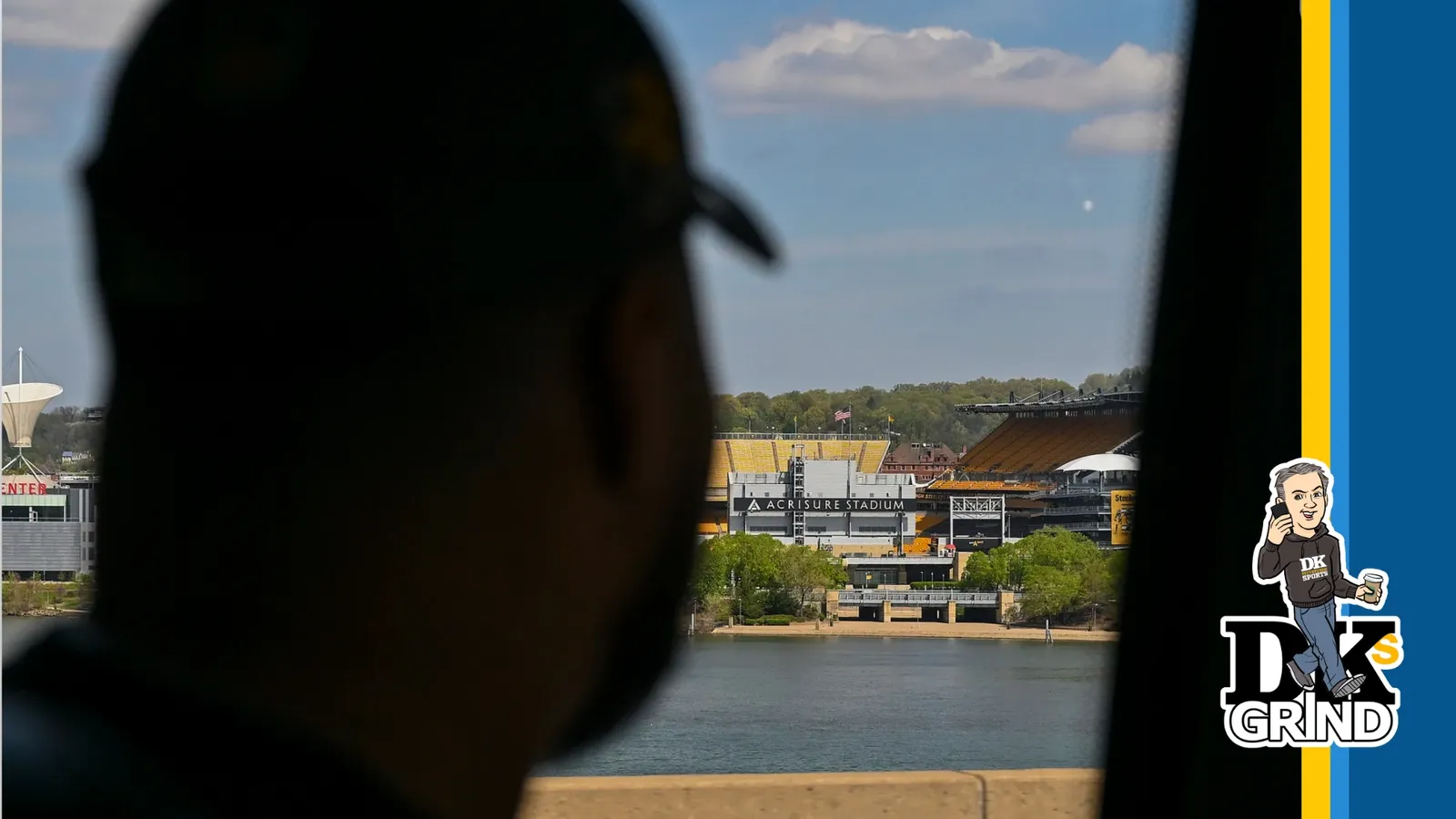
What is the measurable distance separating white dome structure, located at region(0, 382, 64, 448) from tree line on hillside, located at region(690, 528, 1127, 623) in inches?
471

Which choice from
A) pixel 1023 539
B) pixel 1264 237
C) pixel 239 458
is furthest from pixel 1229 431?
pixel 1023 539

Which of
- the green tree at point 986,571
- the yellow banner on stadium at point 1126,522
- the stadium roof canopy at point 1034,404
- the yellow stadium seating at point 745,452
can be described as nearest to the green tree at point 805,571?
the green tree at point 986,571

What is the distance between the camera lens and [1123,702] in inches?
28.7

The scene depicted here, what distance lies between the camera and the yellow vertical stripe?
2.63ft

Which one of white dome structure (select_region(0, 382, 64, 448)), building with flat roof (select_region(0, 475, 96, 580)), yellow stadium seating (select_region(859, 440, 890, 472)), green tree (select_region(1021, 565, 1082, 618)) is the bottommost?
green tree (select_region(1021, 565, 1082, 618))

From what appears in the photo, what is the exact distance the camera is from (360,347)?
0.31 metres

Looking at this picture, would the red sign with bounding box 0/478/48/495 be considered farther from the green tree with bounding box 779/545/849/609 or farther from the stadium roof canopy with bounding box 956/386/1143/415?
the green tree with bounding box 779/545/849/609

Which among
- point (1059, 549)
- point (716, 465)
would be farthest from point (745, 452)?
point (1059, 549)

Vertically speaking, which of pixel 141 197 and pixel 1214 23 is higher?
pixel 1214 23

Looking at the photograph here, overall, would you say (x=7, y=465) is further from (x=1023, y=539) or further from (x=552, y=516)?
(x=1023, y=539)

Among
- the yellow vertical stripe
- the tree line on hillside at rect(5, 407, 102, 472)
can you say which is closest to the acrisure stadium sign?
the yellow vertical stripe

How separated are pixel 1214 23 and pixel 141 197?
539 mm

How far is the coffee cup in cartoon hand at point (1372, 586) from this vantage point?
8.10ft

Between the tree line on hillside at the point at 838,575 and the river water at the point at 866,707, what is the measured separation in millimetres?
677
